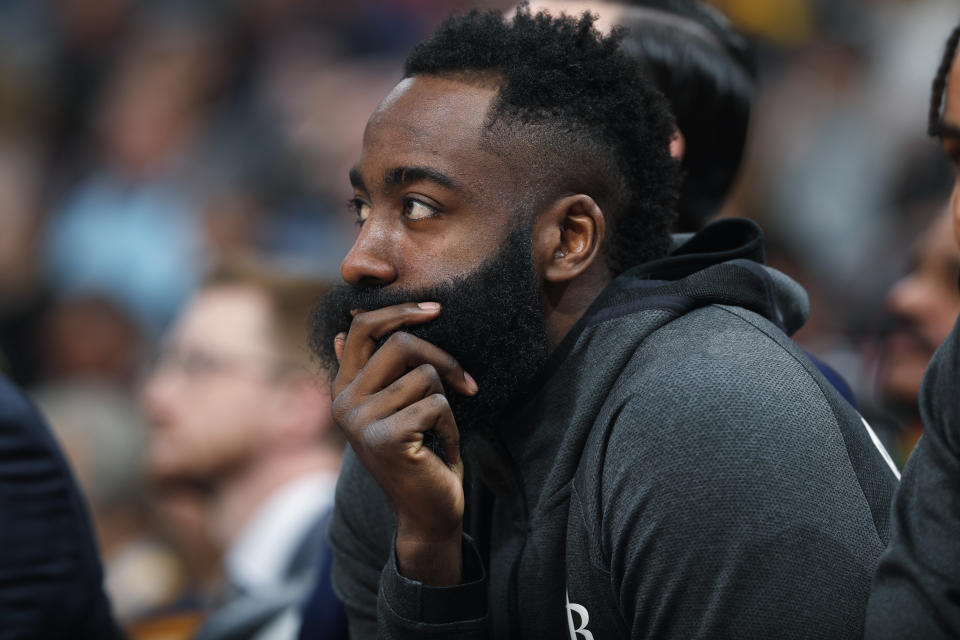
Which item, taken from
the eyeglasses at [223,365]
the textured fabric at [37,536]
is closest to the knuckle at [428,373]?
the textured fabric at [37,536]

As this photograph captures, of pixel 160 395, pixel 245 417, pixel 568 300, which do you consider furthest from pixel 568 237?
pixel 160 395

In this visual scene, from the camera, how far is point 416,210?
6.75 feet

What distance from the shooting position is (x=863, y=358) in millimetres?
4727

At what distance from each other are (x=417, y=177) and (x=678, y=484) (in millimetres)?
685

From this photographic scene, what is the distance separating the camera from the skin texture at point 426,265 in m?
1.92

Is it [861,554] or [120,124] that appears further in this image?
[120,124]

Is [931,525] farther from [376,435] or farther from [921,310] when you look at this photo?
[921,310]

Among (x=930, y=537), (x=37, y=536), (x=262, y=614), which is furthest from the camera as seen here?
(x=262, y=614)

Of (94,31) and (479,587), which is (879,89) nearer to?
(479,587)

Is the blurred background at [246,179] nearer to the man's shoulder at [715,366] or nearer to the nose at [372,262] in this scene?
the man's shoulder at [715,366]

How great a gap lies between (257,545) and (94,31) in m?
5.59

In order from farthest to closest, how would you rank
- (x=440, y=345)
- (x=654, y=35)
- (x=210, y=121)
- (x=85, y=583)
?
(x=210, y=121)
(x=654, y=35)
(x=85, y=583)
(x=440, y=345)

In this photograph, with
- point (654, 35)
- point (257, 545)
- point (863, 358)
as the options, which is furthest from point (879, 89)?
point (257, 545)

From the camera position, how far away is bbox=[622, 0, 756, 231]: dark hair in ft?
9.48
